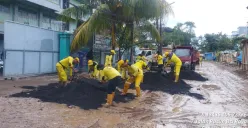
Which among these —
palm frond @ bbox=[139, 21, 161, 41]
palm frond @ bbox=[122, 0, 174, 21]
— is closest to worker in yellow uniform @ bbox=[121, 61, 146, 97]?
palm frond @ bbox=[122, 0, 174, 21]

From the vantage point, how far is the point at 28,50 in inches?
644

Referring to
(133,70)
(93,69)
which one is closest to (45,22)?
(93,69)

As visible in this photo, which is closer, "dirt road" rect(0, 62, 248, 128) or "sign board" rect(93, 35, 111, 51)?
"dirt road" rect(0, 62, 248, 128)

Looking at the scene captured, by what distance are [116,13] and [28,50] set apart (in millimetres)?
5392

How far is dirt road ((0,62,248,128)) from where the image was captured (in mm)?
6969

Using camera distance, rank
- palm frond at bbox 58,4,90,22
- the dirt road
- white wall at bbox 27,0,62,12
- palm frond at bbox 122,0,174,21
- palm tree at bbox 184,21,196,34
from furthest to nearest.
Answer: palm tree at bbox 184,21,196,34 → white wall at bbox 27,0,62,12 → palm frond at bbox 58,4,90,22 → palm frond at bbox 122,0,174,21 → the dirt road

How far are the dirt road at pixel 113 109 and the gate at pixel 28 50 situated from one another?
3789mm

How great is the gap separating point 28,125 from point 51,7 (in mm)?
21709

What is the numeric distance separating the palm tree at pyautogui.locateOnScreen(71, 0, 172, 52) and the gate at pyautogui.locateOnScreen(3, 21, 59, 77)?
2824mm

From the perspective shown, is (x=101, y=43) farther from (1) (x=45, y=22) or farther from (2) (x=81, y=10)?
(1) (x=45, y=22)

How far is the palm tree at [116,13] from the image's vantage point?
1493cm

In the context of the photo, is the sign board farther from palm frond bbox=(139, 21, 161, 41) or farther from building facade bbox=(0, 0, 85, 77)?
palm frond bbox=(139, 21, 161, 41)

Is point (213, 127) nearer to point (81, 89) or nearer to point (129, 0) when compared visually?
point (81, 89)

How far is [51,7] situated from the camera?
87.1 feet
